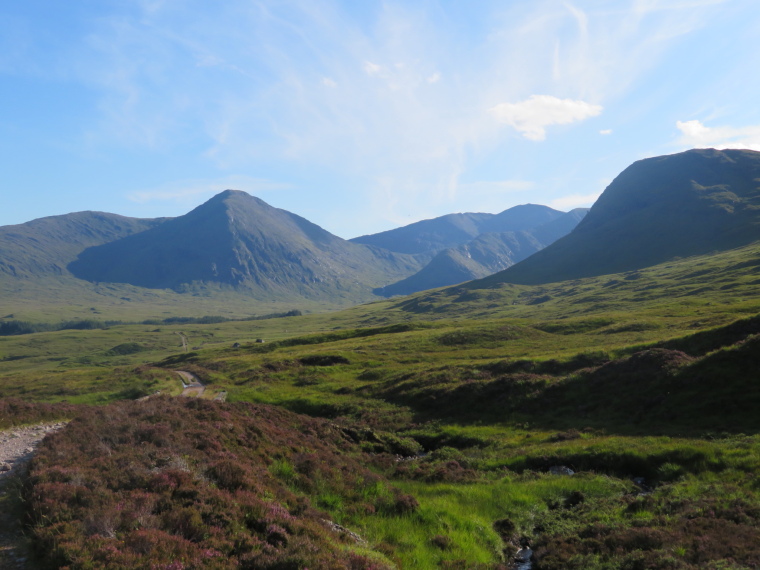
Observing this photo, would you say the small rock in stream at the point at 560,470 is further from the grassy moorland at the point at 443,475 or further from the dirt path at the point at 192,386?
the dirt path at the point at 192,386

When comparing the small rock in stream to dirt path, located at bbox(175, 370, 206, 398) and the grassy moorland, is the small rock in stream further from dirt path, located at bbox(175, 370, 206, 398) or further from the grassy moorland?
dirt path, located at bbox(175, 370, 206, 398)

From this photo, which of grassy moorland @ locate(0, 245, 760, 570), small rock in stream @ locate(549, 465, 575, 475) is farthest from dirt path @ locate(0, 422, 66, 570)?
small rock in stream @ locate(549, 465, 575, 475)

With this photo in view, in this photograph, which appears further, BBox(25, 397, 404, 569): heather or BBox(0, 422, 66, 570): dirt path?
BBox(0, 422, 66, 570): dirt path

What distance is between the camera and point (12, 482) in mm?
14750

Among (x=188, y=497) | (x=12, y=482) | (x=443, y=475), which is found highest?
(x=188, y=497)

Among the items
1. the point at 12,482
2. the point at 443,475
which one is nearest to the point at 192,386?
the point at 443,475

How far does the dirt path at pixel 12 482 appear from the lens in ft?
34.0

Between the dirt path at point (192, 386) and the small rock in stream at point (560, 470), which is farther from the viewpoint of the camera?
the dirt path at point (192, 386)

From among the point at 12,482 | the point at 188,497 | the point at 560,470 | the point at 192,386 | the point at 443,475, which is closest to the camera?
the point at 188,497

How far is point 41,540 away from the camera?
10.3 meters

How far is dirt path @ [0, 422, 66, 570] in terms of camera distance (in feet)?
34.0

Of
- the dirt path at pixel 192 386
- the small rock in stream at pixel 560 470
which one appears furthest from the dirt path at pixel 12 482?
the dirt path at pixel 192 386

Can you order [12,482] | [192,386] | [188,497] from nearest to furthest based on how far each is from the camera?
1. [188,497]
2. [12,482]
3. [192,386]

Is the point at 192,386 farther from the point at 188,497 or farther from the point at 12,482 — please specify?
the point at 188,497
